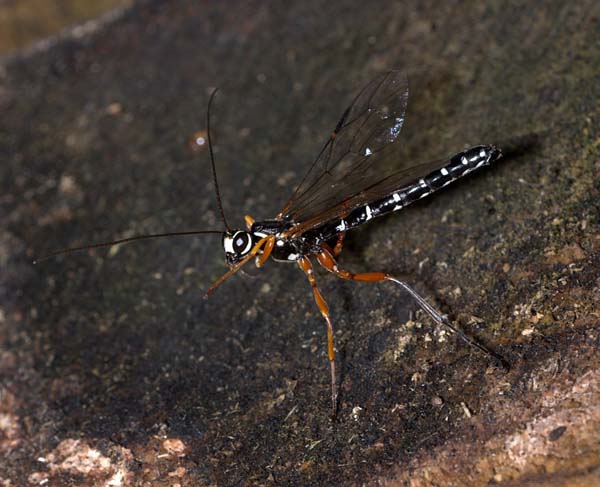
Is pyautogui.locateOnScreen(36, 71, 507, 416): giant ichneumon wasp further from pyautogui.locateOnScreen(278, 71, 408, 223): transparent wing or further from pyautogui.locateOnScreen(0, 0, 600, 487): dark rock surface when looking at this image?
pyautogui.locateOnScreen(0, 0, 600, 487): dark rock surface

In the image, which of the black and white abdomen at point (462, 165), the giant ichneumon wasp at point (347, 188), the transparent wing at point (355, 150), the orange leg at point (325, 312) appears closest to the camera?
the orange leg at point (325, 312)

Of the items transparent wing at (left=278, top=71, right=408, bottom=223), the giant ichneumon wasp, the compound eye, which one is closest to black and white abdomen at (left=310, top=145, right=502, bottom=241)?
the giant ichneumon wasp

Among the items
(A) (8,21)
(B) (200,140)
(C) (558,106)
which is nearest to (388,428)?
(C) (558,106)

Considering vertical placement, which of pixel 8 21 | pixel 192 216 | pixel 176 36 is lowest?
pixel 192 216

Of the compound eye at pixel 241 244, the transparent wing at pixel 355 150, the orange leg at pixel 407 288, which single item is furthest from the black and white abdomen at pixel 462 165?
the compound eye at pixel 241 244

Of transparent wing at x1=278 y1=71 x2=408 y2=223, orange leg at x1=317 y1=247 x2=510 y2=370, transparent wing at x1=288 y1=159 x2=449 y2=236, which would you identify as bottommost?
orange leg at x1=317 y1=247 x2=510 y2=370

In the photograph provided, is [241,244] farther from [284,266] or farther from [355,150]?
[355,150]

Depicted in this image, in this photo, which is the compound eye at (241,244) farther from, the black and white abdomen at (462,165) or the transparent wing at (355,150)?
the black and white abdomen at (462,165)

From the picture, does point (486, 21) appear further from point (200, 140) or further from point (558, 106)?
point (200, 140)
